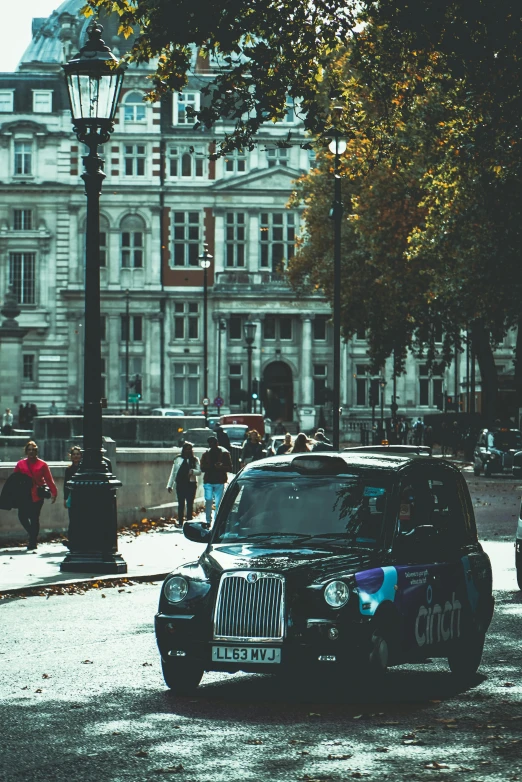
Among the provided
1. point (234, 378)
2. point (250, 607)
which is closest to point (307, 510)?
point (250, 607)

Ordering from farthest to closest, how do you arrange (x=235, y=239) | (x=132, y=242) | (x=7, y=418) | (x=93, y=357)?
(x=235, y=239), (x=132, y=242), (x=7, y=418), (x=93, y=357)

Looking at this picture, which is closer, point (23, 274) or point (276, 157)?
point (23, 274)

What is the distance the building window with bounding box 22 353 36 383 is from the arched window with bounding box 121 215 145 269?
26.4 feet

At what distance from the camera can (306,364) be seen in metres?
97.9

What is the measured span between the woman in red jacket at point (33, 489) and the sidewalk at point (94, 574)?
1.10ft

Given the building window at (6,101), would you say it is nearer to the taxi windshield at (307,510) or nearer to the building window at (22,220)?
the building window at (22,220)

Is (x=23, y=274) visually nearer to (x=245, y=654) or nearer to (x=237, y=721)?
(x=245, y=654)

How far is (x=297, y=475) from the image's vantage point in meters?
10.5

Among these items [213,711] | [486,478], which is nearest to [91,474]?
[213,711]

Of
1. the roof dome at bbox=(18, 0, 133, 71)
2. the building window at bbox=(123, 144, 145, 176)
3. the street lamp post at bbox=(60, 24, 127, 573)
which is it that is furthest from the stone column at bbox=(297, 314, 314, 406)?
the street lamp post at bbox=(60, 24, 127, 573)

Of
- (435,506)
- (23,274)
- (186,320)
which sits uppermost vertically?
(23,274)

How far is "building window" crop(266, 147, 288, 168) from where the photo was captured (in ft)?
318

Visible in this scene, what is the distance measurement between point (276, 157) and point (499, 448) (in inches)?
2000

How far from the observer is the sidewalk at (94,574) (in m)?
17.4
